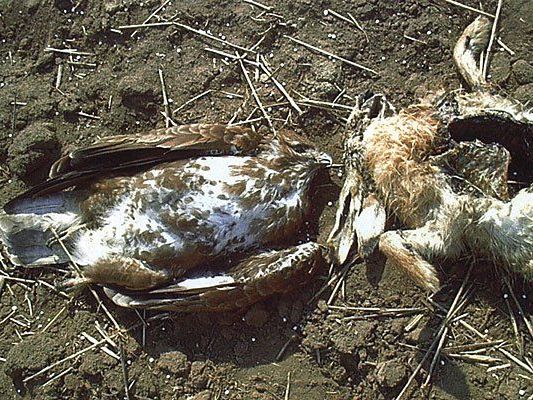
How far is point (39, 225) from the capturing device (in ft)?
14.6

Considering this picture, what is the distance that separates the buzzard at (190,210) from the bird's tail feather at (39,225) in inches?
4.4

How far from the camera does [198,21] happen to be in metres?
4.79

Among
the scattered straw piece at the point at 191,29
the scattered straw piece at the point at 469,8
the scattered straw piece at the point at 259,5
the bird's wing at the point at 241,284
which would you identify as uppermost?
the scattered straw piece at the point at 259,5

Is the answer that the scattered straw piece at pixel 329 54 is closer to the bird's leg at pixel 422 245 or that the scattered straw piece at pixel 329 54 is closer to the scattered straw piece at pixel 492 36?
the scattered straw piece at pixel 492 36

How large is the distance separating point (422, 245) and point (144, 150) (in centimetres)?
159

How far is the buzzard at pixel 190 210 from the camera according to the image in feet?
13.6

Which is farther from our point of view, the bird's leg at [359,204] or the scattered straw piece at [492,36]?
the scattered straw piece at [492,36]

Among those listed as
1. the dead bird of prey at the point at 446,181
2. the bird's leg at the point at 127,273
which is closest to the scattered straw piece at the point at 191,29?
the dead bird of prey at the point at 446,181

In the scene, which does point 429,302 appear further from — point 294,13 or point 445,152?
point 294,13

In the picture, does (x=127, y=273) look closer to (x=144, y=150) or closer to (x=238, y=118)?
(x=144, y=150)

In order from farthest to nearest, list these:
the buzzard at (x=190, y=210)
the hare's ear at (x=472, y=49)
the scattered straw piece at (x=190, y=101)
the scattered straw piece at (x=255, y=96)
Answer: the scattered straw piece at (x=190, y=101) → the scattered straw piece at (x=255, y=96) → the hare's ear at (x=472, y=49) → the buzzard at (x=190, y=210)

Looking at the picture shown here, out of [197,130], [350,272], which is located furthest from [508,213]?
[197,130]

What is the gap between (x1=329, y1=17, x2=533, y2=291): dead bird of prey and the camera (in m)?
3.77

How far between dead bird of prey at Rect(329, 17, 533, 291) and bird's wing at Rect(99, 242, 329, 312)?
332 millimetres
